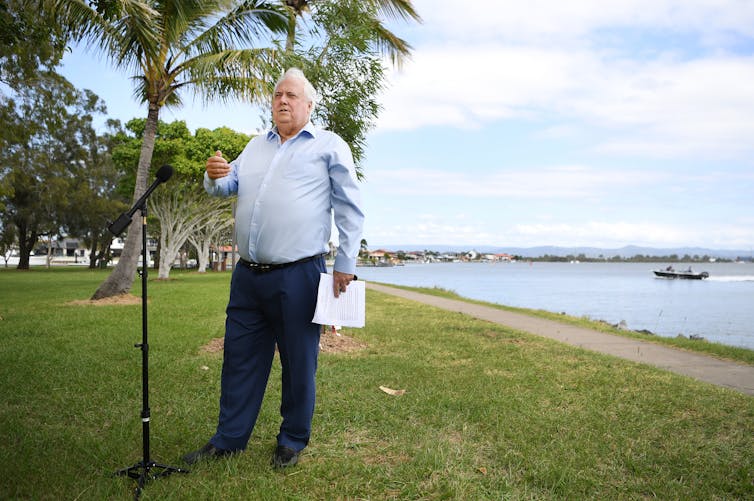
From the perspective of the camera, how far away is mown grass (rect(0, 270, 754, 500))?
3152 millimetres

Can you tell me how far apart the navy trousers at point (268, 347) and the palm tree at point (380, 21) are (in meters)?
5.89

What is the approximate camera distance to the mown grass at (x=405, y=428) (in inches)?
124

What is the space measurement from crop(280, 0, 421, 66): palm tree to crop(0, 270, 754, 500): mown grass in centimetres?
501

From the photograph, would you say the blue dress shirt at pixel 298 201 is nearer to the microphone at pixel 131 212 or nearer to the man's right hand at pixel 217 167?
the man's right hand at pixel 217 167

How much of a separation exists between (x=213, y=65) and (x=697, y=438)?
11.1m

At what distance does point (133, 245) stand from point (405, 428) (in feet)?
38.3

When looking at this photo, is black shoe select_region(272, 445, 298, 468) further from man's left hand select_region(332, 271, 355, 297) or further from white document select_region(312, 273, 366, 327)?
man's left hand select_region(332, 271, 355, 297)

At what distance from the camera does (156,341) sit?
783cm

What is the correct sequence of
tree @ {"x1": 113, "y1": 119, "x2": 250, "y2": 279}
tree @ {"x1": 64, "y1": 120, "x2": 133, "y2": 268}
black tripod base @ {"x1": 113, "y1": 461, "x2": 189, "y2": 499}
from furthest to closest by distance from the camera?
tree @ {"x1": 64, "y1": 120, "x2": 133, "y2": 268} < tree @ {"x1": 113, "y1": 119, "x2": 250, "y2": 279} < black tripod base @ {"x1": 113, "y1": 461, "x2": 189, "y2": 499}

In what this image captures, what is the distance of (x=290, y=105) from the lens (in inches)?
133

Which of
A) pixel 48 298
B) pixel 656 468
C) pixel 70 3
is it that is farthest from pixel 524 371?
pixel 48 298

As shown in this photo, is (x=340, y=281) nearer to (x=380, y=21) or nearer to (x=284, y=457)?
(x=284, y=457)

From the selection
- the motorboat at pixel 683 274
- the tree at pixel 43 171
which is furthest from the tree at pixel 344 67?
the motorboat at pixel 683 274

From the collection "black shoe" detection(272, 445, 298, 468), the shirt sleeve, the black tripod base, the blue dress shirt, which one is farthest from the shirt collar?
the black tripod base
